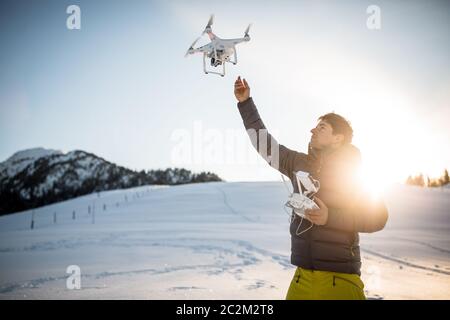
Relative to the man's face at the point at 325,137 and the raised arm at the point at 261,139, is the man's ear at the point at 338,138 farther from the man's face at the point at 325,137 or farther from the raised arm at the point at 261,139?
the raised arm at the point at 261,139

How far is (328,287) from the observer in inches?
93.0

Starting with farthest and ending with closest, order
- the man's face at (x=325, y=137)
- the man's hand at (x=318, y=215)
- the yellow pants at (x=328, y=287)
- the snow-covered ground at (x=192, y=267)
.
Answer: the snow-covered ground at (x=192, y=267) < the man's face at (x=325, y=137) < the yellow pants at (x=328, y=287) < the man's hand at (x=318, y=215)

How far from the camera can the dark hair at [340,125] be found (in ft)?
8.43

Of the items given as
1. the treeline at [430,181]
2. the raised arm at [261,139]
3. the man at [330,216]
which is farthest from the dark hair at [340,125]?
the treeline at [430,181]

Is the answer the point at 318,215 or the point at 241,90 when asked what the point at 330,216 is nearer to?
the point at 318,215

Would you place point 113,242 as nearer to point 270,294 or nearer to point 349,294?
point 270,294

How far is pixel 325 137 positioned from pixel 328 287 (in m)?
1.08

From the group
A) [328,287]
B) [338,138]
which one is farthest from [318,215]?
[338,138]

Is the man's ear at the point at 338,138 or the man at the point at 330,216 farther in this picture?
the man's ear at the point at 338,138

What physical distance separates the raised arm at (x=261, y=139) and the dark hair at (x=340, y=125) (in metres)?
0.32

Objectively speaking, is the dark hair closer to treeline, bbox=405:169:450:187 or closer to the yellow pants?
the yellow pants

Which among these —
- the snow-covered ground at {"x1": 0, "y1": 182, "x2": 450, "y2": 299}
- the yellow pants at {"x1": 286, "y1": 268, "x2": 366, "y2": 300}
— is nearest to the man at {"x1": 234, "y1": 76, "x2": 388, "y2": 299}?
the yellow pants at {"x1": 286, "y1": 268, "x2": 366, "y2": 300}

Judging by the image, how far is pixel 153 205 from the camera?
35.4 meters

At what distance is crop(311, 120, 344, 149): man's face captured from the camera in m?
2.56
